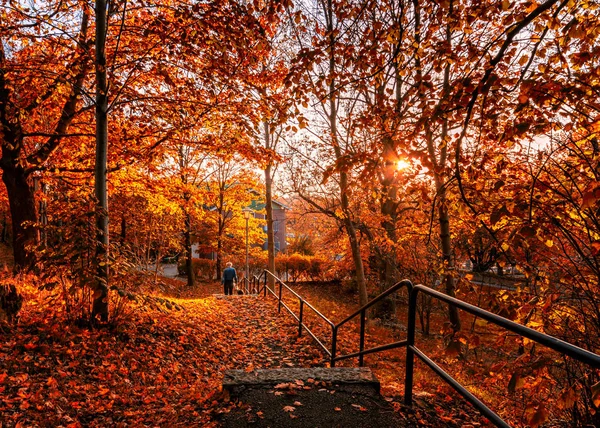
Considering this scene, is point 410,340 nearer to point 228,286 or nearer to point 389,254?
point 389,254

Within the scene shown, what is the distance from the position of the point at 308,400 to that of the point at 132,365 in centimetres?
325

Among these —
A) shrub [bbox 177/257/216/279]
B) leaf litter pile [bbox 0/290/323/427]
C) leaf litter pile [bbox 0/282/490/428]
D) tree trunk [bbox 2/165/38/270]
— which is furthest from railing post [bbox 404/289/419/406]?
shrub [bbox 177/257/216/279]

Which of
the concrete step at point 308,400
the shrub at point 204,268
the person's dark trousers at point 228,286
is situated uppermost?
the concrete step at point 308,400

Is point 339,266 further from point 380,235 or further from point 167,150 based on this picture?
point 167,150

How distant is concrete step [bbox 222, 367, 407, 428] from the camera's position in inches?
125

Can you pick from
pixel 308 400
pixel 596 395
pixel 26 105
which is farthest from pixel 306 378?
pixel 26 105

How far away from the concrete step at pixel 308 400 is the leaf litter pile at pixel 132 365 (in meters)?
0.16

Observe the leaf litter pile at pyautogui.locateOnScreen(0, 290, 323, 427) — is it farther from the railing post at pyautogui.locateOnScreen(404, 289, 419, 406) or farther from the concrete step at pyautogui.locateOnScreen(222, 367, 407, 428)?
the railing post at pyautogui.locateOnScreen(404, 289, 419, 406)

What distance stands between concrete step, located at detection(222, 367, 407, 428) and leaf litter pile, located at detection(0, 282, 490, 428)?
6.3 inches

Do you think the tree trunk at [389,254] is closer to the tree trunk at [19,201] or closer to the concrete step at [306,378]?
the concrete step at [306,378]

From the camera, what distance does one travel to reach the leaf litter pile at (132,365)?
12.7 feet

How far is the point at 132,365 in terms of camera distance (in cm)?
559

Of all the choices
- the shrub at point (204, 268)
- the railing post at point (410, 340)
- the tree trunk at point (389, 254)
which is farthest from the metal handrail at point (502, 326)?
the shrub at point (204, 268)

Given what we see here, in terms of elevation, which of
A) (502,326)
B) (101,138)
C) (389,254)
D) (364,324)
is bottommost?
(364,324)
